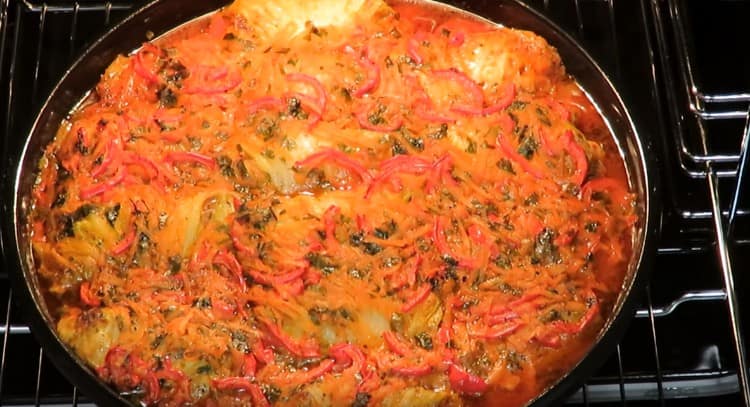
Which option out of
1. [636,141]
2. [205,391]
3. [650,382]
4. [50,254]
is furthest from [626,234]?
[50,254]

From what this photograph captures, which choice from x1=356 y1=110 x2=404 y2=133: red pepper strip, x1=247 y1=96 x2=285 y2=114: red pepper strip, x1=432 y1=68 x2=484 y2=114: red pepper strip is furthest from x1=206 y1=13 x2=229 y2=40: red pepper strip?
x1=432 y1=68 x2=484 y2=114: red pepper strip

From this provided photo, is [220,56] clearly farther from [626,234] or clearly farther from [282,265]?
[626,234]

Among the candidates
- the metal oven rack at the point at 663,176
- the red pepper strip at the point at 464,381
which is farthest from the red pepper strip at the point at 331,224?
the metal oven rack at the point at 663,176

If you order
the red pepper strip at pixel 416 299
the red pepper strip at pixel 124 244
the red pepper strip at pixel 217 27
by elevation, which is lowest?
the red pepper strip at pixel 416 299

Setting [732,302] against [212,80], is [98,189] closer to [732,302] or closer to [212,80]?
[212,80]

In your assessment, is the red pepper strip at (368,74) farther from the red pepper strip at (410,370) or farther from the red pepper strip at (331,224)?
the red pepper strip at (410,370)
